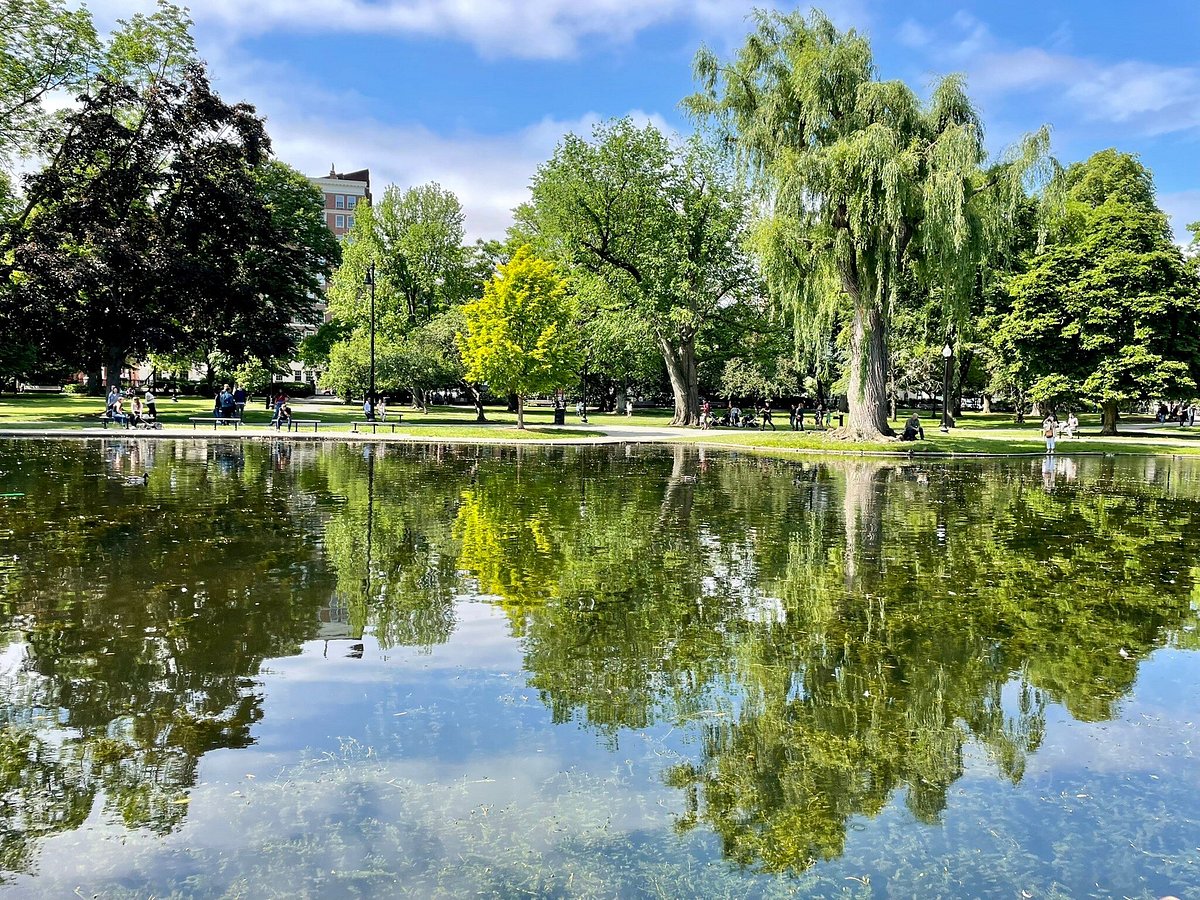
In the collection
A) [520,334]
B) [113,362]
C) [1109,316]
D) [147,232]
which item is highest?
[147,232]

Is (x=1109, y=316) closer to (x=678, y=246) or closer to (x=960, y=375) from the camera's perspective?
(x=960, y=375)

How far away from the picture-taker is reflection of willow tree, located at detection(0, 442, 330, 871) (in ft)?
15.3

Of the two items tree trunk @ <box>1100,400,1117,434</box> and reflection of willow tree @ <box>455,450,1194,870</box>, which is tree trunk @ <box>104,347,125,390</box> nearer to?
reflection of willow tree @ <box>455,450,1194,870</box>

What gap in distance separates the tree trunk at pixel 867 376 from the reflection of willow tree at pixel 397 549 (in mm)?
17188

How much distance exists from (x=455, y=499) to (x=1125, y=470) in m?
22.0

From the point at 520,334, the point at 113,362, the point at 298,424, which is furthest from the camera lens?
the point at 113,362

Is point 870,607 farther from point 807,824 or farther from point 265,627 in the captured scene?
point 265,627

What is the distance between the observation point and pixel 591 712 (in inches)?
230

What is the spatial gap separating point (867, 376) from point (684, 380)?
21.1 metres

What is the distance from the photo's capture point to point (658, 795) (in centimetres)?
467

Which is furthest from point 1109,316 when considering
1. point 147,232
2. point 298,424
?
point 147,232

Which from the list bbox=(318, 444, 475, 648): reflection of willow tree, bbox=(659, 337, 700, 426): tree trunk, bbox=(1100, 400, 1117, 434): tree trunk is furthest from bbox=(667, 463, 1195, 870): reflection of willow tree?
bbox=(1100, 400, 1117, 434): tree trunk

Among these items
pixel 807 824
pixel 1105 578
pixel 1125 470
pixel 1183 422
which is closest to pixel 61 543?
pixel 807 824

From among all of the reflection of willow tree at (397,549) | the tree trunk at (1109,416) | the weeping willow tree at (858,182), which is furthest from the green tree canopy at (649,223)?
the reflection of willow tree at (397,549)
